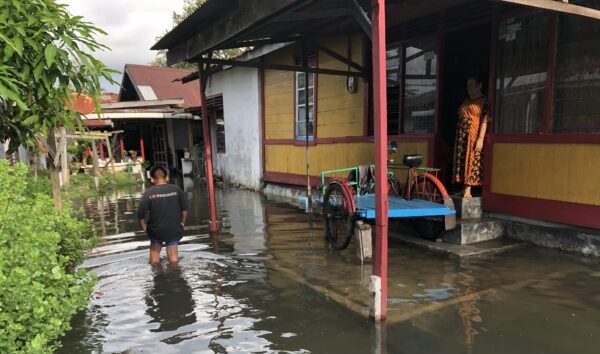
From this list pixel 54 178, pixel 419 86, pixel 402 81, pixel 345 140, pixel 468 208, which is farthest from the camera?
pixel 345 140

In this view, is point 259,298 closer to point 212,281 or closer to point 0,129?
point 212,281

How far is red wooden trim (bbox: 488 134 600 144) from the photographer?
525 cm

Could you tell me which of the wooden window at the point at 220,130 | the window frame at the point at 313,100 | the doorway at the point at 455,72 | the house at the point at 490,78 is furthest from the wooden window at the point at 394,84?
the wooden window at the point at 220,130

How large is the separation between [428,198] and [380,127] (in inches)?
122

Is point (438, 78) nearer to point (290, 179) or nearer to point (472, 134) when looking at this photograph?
point (472, 134)

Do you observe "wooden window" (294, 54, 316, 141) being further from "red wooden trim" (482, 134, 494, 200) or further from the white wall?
"red wooden trim" (482, 134, 494, 200)

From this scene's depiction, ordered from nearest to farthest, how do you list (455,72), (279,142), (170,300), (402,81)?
(170,300), (455,72), (402,81), (279,142)

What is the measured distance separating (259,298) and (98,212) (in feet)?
25.3

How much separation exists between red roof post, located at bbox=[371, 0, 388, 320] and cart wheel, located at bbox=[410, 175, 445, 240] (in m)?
2.58

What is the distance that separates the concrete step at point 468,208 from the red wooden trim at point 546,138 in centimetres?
98

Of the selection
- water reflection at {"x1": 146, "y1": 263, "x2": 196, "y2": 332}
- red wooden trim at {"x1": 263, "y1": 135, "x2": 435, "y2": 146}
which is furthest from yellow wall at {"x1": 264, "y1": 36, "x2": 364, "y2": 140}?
water reflection at {"x1": 146, "y1": 263, "x2": 196, "y2": 332}

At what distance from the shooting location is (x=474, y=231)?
6023 millimetres

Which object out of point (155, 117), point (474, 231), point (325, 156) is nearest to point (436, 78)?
point (474, 231)

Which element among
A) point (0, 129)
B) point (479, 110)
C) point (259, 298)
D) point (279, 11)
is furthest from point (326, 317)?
point (479, 110)
